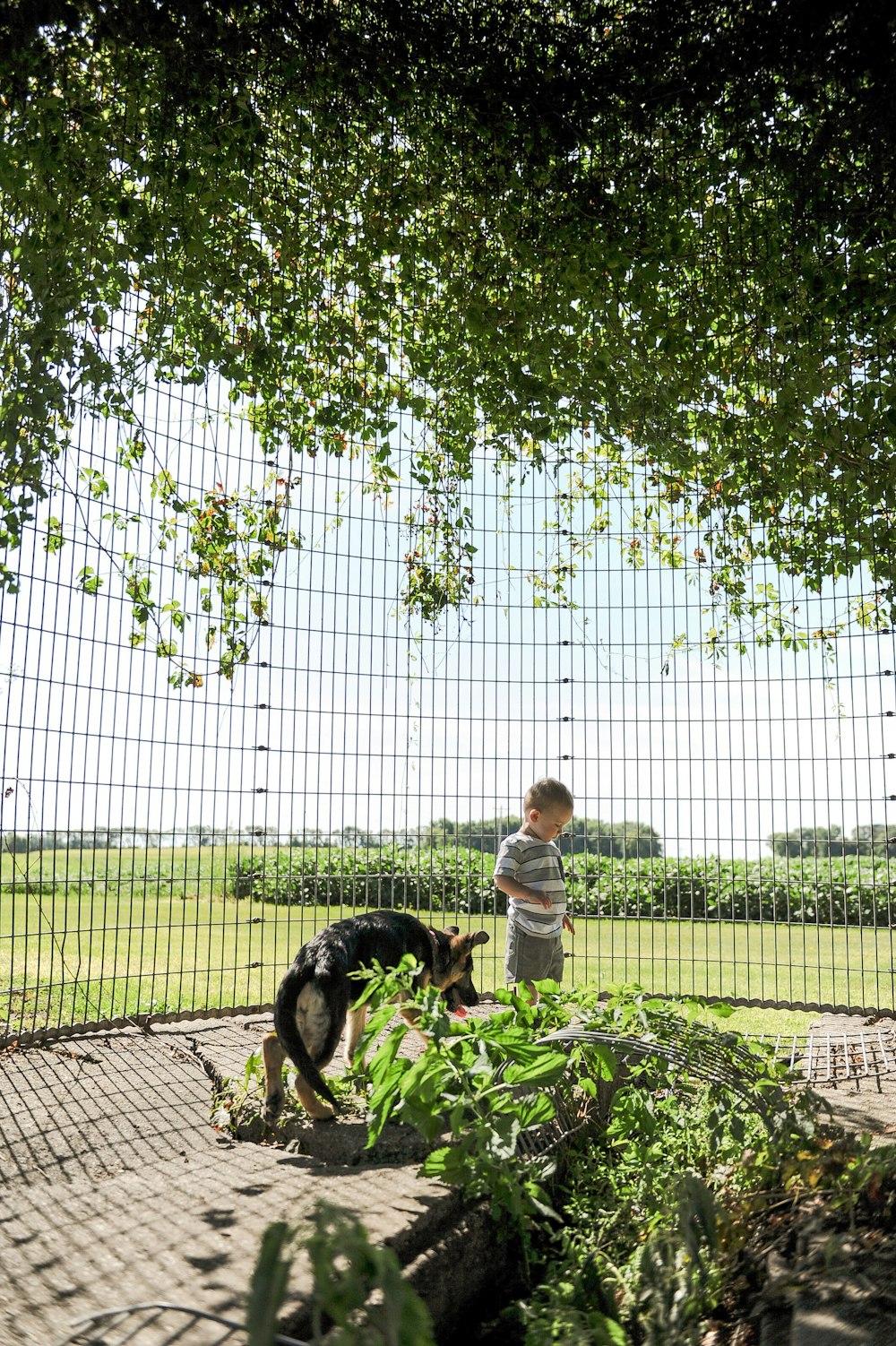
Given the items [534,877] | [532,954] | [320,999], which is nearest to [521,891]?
[534,877]

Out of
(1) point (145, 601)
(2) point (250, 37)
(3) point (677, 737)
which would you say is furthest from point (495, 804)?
(2) point (250, 37)

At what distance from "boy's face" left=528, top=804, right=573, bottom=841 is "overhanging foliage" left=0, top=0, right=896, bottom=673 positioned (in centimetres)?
218

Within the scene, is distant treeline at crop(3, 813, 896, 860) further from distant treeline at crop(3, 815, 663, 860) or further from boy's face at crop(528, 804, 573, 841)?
boy's face at crop(528, 804, 573, 841)

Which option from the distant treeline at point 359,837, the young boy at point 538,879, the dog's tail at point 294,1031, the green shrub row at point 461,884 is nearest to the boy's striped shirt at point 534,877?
the young boy at point 538,879

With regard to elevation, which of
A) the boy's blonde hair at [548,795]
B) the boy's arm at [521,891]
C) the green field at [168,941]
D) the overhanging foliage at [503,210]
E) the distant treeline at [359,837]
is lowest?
the green field at [168,941]

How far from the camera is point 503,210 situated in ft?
14.7

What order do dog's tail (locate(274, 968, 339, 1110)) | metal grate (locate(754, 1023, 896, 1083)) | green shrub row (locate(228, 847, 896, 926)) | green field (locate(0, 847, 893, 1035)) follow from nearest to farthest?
dog's tail (locate(274, 968, 339, 1110)), metal grate (locate(754, 1023, 896, 1083)), green field (locate(0, 847, 893, 1035)), green shrub row (locate(228, 847, 896, 926))

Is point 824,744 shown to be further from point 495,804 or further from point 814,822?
point 495,804

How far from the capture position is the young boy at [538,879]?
5.83 meters

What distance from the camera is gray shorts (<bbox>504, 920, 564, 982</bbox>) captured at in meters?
5.87

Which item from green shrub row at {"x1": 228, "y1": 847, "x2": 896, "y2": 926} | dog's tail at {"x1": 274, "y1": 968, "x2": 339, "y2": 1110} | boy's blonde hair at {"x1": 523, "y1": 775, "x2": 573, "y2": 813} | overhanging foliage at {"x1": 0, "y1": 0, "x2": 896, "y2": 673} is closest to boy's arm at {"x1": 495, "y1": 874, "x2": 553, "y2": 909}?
boy's blonde hair at {"x1": 523, "y1": 775, "x2": 573, "y2": 813}

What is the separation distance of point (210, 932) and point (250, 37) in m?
4.99

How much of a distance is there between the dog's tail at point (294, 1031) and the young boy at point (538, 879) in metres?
2.04

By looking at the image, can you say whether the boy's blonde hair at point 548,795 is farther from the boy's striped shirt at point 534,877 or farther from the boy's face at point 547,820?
the boy's striped shirt at point 534,877
